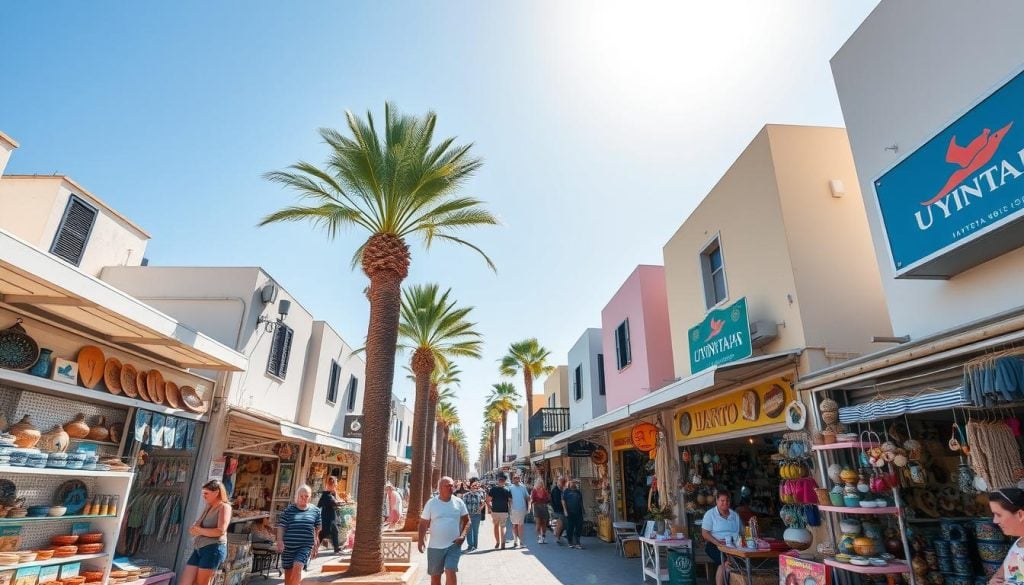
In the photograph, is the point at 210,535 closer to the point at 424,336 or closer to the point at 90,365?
the point at 90,365

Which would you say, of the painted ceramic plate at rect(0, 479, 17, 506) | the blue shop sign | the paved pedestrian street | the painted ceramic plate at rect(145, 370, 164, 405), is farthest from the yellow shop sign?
the painted ceramic plate at rect(0, 479, 17, 506)

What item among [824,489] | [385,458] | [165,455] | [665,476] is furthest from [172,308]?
[824,489]

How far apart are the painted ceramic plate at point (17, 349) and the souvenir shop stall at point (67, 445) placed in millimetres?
12

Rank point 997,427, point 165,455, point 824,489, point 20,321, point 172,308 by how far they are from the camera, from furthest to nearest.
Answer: point 172,308 < point 165,455 < point 824,489 < point 20,321 < point 997,427

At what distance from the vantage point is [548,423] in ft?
73.7

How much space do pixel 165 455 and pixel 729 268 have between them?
1063 centimetres

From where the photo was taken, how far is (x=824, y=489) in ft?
20.4

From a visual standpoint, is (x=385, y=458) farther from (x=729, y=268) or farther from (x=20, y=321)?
(x=729, y=268)

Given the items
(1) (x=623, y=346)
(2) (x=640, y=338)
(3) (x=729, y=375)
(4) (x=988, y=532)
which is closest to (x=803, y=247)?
(3) (x=729, y=375)

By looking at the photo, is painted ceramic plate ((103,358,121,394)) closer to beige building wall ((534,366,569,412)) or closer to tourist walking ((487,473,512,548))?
tourist walking ((487,473,512,548))

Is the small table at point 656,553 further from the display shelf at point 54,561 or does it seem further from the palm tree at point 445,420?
the palm tree at point 445,420

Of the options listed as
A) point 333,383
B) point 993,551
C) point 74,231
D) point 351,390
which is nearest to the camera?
point 993,551

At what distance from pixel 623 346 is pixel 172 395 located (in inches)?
448

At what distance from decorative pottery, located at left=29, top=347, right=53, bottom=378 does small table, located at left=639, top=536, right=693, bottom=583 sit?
9.10 m
